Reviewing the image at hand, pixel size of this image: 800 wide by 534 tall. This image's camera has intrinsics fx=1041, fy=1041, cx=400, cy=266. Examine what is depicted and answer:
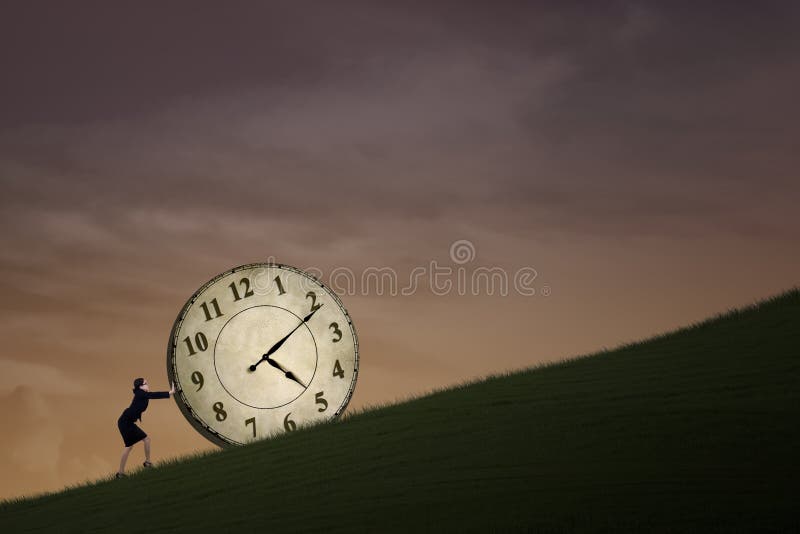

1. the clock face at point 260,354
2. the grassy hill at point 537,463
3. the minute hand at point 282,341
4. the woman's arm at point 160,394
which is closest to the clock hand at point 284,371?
the clock face at point 260,354

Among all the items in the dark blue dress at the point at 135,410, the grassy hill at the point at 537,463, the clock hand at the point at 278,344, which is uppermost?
the clock hand at the point at 278,344

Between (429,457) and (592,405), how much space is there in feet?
11.5

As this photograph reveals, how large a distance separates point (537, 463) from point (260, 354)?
871cm

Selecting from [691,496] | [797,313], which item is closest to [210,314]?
[691,496]

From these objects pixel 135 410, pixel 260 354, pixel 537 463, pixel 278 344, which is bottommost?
pixel 537 463

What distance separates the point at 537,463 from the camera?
49.2 ft

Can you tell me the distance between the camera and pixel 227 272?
2209 centimetres

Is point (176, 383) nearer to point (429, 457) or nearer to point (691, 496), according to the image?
point (429, 457)

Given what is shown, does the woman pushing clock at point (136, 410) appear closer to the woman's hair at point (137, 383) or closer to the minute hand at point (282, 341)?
the woman's hair at point (137, 383)

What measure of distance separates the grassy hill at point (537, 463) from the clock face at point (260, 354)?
3.62 feet

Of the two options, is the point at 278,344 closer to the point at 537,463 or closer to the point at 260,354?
the point at 260,354

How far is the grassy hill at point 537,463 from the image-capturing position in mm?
12836

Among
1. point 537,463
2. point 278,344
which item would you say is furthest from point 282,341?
point 537,463

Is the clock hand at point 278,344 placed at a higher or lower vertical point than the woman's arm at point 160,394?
higher
